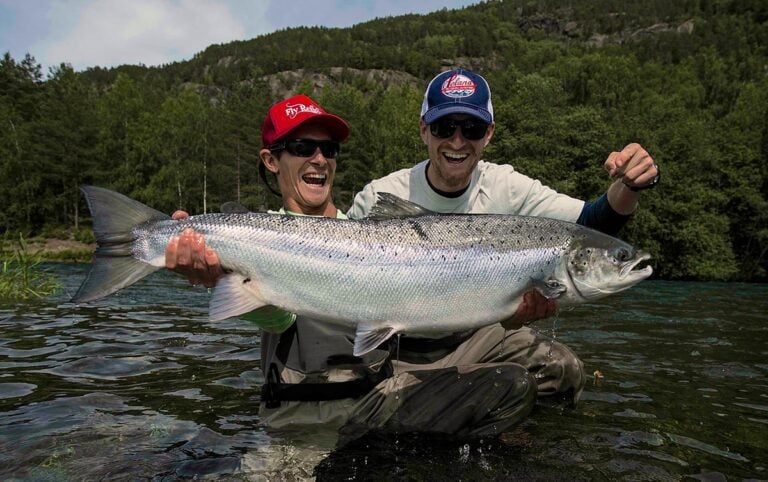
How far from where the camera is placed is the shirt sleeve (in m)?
4.88

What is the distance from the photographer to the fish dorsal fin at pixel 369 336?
3.81 meters

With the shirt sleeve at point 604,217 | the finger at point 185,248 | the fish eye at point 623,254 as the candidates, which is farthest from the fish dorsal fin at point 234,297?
the shirt sleeve at point 604,217

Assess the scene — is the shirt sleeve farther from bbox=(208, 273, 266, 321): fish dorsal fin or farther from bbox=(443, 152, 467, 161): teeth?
bbox=(208, 273, 266, 321): fish dorsal fin

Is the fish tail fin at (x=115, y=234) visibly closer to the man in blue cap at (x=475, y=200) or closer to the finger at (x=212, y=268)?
the finger at (x=212, y=268)

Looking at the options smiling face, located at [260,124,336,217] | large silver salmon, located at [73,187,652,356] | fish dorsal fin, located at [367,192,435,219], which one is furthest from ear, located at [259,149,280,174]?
fish dorsal fin, located at [367,192,435,219]

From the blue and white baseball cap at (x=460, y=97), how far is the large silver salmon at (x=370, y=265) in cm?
142

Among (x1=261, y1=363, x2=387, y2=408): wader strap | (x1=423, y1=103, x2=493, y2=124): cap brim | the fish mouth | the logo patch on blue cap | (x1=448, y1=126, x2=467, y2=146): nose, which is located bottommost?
(x1=261, y1=363, x2=387, y2=408): wader strap

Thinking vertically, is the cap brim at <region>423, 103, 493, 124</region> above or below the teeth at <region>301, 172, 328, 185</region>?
above

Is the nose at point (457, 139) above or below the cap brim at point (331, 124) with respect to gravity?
below

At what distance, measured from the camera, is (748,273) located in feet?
125

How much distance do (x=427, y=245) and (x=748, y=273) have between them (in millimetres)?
41220

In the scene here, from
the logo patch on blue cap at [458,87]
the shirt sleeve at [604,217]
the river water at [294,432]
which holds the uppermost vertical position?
the logo patch on blue cap at [458,87]

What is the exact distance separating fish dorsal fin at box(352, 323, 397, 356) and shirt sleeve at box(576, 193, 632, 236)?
2.17 metres

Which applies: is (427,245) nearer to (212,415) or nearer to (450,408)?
(450,408)
